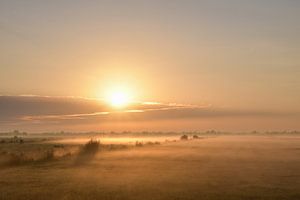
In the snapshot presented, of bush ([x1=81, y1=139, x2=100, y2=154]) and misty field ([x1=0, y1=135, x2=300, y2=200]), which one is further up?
bush ([x1=81, y1=139, x2=100, y2=154])

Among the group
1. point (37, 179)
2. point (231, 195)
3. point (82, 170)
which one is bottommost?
point (231, 195)

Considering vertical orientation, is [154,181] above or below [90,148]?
below

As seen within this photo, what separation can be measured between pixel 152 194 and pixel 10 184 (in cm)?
760

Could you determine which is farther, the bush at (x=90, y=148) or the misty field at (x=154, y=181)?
the bush at (x=90, y=148)

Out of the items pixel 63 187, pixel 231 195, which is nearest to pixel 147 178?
pixel 63 187

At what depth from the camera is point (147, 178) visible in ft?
82.3

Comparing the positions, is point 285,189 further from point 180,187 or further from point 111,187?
point 111,187

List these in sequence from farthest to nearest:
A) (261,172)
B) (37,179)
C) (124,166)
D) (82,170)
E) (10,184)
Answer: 1. (124,166)
2. (82,170)
3. (261,172)
4. (37,179)
5. (10,184)

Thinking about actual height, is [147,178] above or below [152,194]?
above

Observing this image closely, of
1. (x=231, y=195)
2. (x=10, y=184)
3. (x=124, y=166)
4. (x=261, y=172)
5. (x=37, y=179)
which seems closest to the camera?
(x=231, y=195)

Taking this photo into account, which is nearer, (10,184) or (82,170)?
(10,184)

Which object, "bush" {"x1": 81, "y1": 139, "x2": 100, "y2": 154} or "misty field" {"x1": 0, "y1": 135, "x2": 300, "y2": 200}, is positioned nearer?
"misty field" {"x1": 0, "y1": 135, "x2": 300, "y2": 200}

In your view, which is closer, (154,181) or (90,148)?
(154,181)

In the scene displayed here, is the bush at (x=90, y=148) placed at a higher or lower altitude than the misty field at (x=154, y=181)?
higher
